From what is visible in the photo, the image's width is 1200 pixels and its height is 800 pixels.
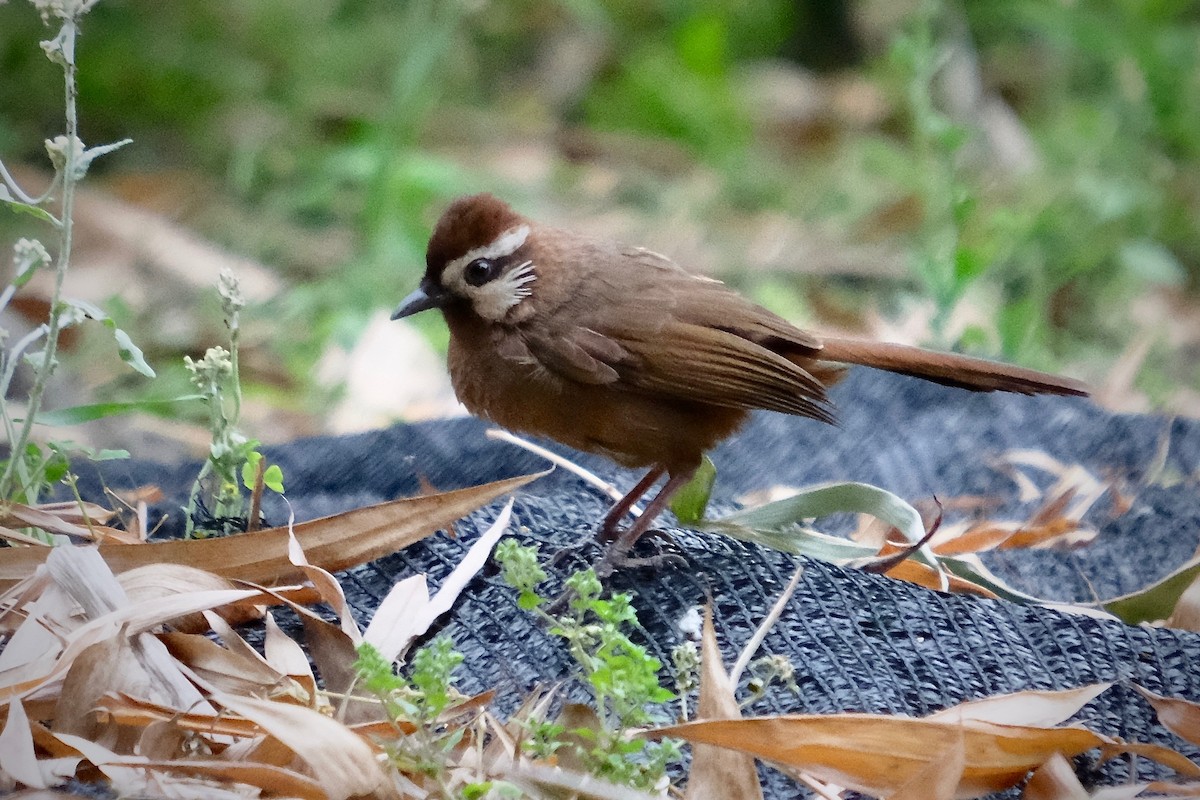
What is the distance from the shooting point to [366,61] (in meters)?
7.43

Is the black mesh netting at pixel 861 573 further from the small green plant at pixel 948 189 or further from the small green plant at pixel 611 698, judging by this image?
the small green plant at pixel 948 189

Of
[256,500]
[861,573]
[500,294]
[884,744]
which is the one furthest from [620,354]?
[884,744]

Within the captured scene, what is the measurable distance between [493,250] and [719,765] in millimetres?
1579

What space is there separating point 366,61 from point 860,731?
6.32 meters

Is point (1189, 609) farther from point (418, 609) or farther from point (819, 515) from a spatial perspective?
point (418, 609)

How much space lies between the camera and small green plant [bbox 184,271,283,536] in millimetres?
2361

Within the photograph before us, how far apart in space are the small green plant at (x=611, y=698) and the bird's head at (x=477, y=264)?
1161mm

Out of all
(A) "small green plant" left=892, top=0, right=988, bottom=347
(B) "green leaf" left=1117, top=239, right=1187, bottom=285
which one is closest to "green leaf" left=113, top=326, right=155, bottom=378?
(A) "small green plant" left=892, top=0, right=988, bottom=347

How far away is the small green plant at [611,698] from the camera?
1827mm

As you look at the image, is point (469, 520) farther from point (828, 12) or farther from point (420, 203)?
point (828, 12)

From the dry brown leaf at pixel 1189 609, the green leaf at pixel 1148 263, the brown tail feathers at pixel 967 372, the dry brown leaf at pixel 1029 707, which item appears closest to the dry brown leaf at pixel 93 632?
the dry brown leaf at pixel 1029 707

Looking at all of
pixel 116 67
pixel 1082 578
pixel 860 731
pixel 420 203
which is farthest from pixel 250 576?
pixel 116 67

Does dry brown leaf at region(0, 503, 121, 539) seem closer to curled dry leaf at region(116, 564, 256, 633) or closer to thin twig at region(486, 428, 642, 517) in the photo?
curled dry leaf at region(116, 564, 256, 633)

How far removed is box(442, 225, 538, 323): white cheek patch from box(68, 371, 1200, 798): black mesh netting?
494 mm
